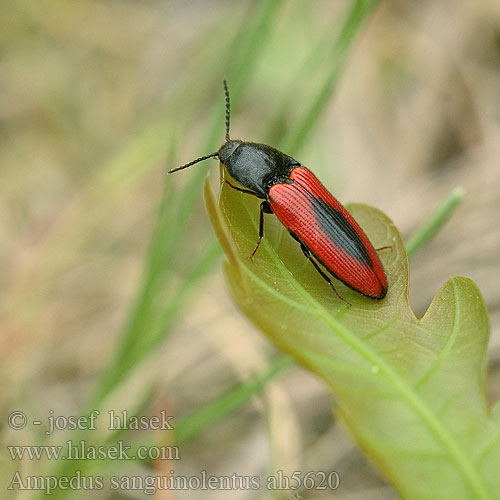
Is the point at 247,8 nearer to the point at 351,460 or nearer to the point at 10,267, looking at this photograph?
the point at 10,267

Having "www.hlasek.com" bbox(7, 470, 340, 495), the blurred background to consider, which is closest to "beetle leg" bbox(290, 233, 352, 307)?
the blurred background

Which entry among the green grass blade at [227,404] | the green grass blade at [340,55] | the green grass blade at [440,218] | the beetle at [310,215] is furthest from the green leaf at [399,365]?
the green grass blade at [340,55]

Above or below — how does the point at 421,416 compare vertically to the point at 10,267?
above

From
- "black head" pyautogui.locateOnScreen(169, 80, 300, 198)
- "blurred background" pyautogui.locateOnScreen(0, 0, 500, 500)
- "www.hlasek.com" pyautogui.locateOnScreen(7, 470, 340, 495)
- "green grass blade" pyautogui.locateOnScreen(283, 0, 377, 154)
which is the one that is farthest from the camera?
"blurred background" pyautogui.locateOnScreen(0, 0, 500, 500)

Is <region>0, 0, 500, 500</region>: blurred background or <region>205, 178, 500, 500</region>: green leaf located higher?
<region>205, 178, 500, 500</region>: green leaf

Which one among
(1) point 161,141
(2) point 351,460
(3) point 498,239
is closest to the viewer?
(2) point 351,460

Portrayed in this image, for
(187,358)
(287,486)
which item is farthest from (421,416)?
(187,358)

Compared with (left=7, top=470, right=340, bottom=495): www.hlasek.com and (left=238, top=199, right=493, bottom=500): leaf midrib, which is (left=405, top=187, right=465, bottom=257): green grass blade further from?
(left=7, top=470, right=340, bottom=495): www.hlasek.com

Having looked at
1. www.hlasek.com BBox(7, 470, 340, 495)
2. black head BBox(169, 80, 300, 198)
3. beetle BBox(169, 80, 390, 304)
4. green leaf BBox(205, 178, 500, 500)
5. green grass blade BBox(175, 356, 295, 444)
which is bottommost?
www.hlasek.com BBox(7, 470, 340, 495)

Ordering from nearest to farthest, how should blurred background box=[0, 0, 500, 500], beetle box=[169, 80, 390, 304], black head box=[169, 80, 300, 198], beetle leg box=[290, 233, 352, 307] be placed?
beetle leg box=[290, 233, 352, 307] < beetle box=[169, 80, 390, 304] < black head box=[169, 80, 300, 198] < blurred background box=[0, 0, 500, 500]
